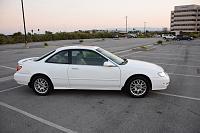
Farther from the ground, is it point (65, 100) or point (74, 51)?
point (74, 51)

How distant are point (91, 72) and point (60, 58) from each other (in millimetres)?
1006

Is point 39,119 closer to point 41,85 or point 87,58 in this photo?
point 41,85

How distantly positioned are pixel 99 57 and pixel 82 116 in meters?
2.03

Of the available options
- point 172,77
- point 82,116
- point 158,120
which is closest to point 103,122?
point 82,116

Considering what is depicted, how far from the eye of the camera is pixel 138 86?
666 centimetres

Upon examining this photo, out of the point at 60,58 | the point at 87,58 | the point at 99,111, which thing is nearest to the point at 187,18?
the point at 87,58

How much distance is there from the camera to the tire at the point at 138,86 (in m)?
6.63

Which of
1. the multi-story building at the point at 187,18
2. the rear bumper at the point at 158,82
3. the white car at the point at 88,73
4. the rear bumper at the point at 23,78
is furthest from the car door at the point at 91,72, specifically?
the multi-story building at the point at 187,18

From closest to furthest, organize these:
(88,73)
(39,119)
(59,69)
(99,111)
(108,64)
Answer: (39,119) → (99,111) → (108,64) → (88,73) → (59,69)

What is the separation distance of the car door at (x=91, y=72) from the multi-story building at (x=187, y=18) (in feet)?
454

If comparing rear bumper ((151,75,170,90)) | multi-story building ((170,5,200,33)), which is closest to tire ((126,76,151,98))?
rear bumper ((151,75,170,90))

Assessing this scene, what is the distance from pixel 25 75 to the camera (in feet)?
23.2

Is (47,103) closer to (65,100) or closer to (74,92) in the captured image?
(65,100)

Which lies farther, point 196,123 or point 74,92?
point 74,92
